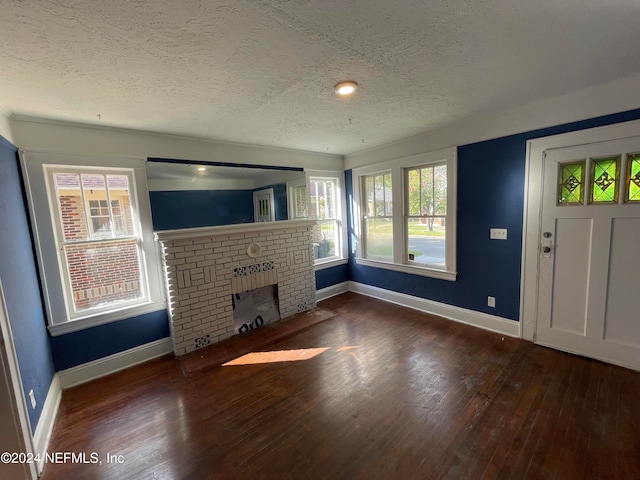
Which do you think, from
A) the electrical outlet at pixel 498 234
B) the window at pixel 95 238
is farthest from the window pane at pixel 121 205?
the electrical outlet at pixel 498 234

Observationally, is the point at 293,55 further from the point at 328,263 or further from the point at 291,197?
the point at 328,263

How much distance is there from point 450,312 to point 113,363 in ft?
13.2

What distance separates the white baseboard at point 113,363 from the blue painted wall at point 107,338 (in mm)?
43

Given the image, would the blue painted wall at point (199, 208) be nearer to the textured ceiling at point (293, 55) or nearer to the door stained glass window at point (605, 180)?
the textured ceiling at point (293, 55)

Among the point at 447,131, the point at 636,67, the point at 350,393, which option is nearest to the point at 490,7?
the point at 636,67

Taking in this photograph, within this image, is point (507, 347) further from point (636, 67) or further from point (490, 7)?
point (490, 7)

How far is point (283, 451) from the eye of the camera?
1.76 metres

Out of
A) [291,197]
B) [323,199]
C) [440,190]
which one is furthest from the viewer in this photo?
[323,199]

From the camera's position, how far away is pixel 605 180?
7.93 feet

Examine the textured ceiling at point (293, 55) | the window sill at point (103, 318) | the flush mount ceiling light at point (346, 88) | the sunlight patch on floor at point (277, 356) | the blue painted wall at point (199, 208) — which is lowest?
the sunlight patch on floor at point (277, 356)

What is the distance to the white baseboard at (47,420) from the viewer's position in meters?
1.77

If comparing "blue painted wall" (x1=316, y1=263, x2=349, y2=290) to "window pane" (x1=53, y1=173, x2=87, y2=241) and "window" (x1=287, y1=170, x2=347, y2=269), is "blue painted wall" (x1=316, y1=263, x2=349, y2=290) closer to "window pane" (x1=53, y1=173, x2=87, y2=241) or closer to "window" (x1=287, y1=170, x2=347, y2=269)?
"window" (x1=287, y1=170, x2=347, y2=269)

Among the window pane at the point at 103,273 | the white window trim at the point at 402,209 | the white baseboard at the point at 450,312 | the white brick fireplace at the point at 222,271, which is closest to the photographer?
the window pane at the point at 103,273

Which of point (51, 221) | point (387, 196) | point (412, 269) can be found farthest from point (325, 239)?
point (51, 221)
